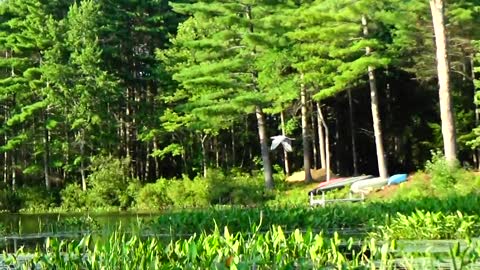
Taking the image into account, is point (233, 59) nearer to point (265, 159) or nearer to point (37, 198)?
point (265, 159)

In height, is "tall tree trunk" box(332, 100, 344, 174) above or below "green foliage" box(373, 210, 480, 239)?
above

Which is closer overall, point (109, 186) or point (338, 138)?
point (109, 186)

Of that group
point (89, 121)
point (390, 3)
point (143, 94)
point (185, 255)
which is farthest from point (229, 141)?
point (185, 255)

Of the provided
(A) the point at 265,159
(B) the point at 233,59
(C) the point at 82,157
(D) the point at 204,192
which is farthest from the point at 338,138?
(C) the point at 82,157

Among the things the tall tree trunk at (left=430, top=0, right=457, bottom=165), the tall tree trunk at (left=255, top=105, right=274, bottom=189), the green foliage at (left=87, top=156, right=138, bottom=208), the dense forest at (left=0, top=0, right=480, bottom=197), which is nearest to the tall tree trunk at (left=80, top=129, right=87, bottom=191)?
the dense forest at (left=0, top=0, right=480, bottom=197)

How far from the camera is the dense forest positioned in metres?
26.8

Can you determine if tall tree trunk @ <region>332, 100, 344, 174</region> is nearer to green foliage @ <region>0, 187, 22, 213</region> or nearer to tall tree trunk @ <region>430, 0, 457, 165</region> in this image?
green foliage @ <region>0, 187, 22, 213</region>

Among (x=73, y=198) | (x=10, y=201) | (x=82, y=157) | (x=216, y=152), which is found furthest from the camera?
(x=216, y=152)

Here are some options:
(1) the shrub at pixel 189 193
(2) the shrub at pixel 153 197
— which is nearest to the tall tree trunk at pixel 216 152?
(2) the shrub at pixel 153 197

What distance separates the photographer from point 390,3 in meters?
26.7

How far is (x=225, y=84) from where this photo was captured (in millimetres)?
28594

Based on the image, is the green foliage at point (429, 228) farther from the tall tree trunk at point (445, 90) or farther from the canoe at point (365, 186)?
the canoe at point (365, 186)

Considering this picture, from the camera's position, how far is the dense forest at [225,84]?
26.8 meters

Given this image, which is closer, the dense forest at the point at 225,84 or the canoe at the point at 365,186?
the canoe at the point at 365,186
